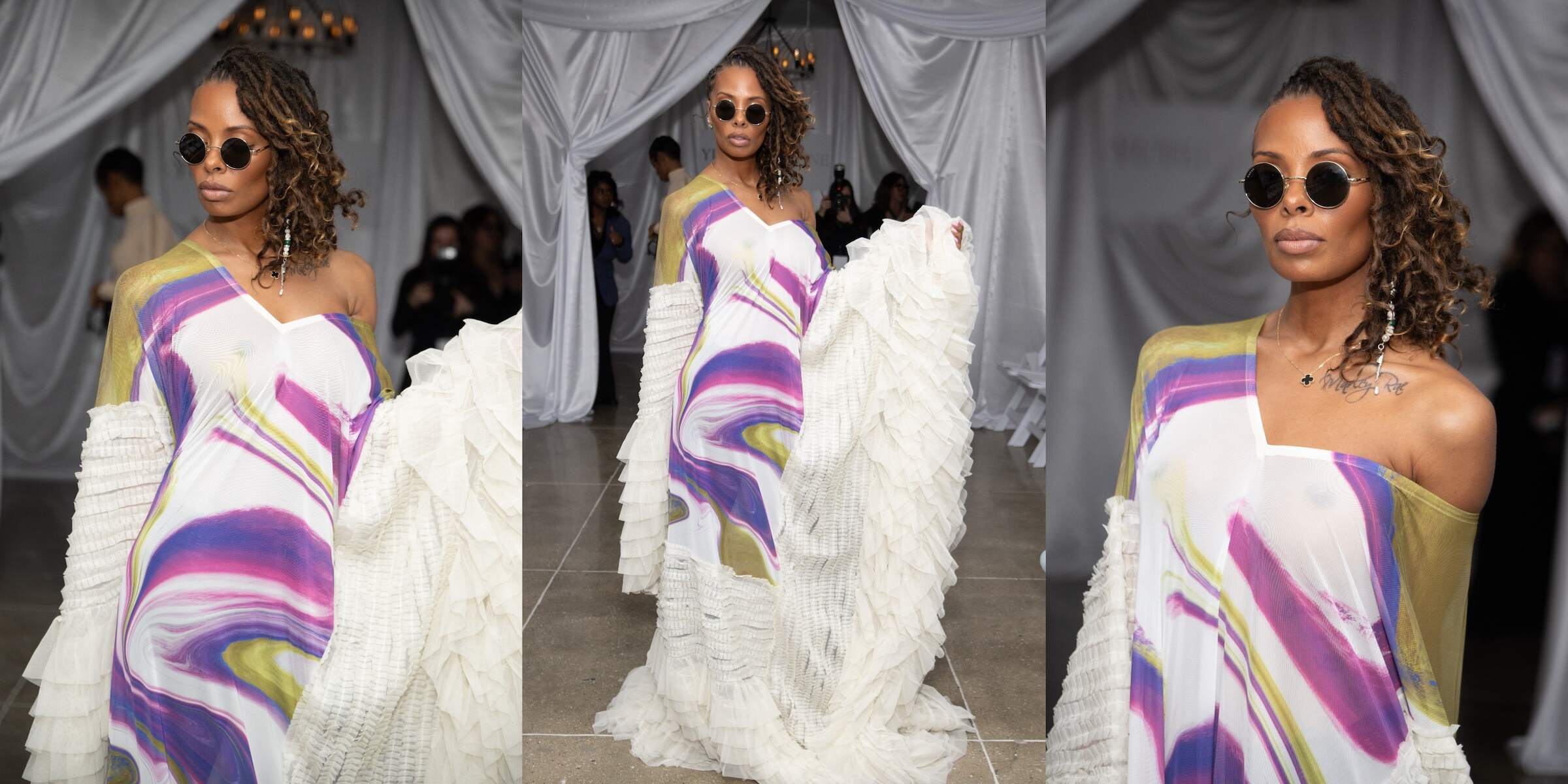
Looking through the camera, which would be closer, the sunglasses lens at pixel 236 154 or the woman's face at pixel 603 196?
the sunglasses lens at pixel 236 154

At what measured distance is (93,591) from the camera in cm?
192

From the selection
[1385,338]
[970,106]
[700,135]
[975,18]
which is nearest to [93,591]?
[700,135]

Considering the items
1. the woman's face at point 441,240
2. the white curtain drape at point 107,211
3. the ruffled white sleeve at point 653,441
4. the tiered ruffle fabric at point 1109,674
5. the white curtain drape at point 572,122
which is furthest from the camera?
the ruffled white sleeve at point 653,441

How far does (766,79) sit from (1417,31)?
46.0 inches

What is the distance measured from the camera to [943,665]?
8.67 feet

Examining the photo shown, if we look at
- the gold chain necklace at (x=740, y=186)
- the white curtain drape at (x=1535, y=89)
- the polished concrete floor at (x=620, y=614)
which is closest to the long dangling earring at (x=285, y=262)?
the polished concrete floor at (x=620, y=614)

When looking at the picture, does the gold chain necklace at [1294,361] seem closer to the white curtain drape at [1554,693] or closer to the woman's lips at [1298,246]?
the woman's lips at [1298,246]

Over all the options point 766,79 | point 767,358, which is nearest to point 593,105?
point 766,79

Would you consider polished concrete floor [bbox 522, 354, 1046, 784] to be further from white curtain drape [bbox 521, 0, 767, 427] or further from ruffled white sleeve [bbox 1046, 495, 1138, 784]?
ruffled white sleeve [bbox 1046, 495, 1138, 784]

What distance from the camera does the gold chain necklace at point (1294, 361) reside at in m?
1.66

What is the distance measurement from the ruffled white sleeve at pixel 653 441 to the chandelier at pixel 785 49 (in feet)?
1.59

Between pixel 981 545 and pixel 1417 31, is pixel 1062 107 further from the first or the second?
pixel 981 545

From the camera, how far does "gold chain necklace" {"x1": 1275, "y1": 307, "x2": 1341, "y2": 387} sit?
1.66m

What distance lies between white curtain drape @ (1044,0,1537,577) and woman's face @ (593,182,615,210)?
87cm
